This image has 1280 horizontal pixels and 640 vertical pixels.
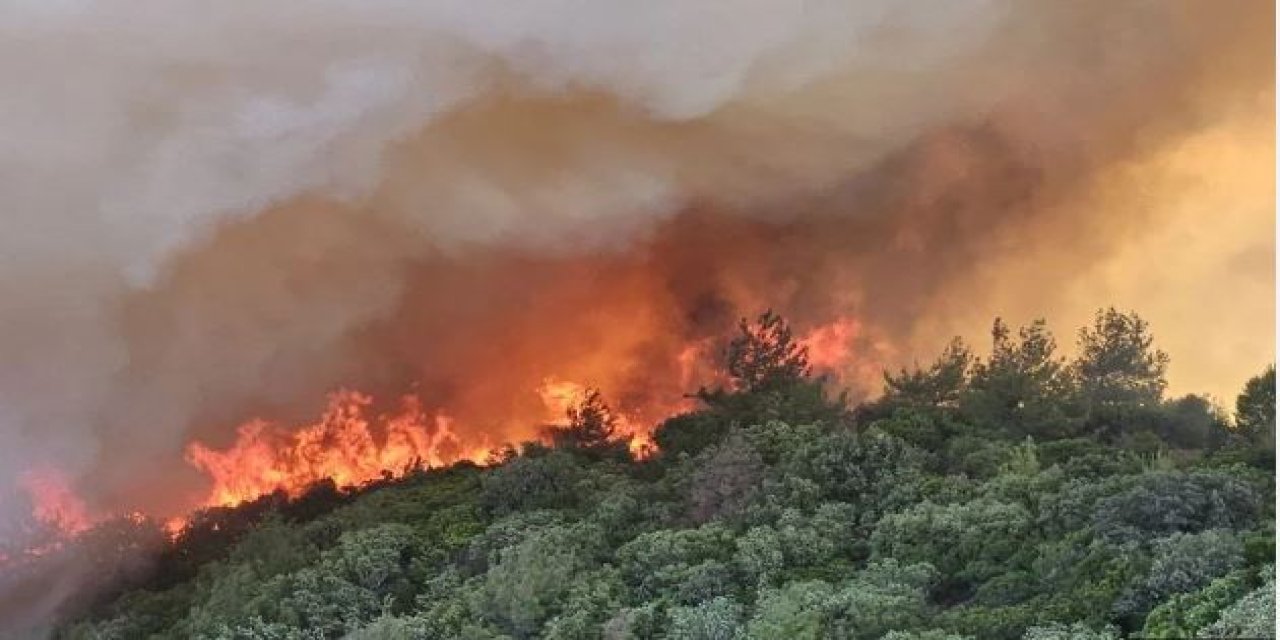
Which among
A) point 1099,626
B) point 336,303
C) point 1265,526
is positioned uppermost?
point 336,303

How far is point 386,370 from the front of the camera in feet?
63.0

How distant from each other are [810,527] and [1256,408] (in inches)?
232

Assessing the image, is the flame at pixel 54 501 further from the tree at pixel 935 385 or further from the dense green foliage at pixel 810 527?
the tree at pixel 935 385

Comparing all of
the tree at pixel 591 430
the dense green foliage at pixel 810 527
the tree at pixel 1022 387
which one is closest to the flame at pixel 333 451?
the dense green foliage at pixel 810 527

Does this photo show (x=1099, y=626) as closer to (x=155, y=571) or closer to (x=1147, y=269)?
(x=1147, y=269)

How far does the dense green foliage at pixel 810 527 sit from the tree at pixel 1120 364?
0.04 meters

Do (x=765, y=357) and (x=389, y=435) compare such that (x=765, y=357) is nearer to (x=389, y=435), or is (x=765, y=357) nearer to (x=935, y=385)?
(x=935, y=385)

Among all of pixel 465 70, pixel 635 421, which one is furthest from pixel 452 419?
pixel 465 70

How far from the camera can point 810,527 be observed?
13.6 meters

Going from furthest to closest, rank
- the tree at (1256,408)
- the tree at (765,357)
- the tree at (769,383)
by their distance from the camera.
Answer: the tree at (765,357) → the tree at (769,383) → the tree at (1256,408)

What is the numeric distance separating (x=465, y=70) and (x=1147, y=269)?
940 centimetres

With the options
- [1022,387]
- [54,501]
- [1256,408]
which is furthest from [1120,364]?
[54,501]

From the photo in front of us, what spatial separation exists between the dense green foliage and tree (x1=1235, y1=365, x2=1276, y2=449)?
35 millimetres

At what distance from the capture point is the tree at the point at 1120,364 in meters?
17.5
